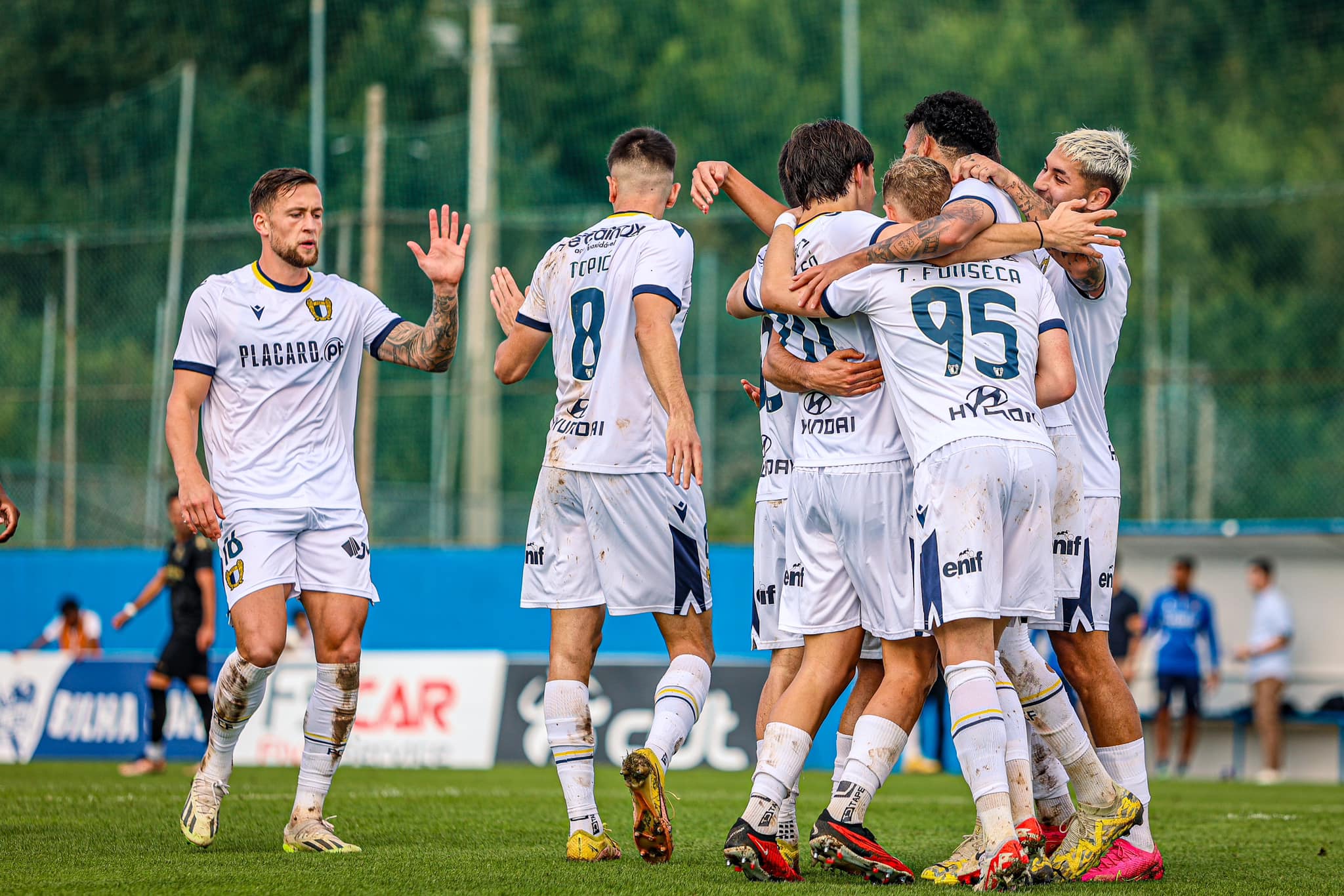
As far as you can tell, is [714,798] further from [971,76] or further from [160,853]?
[971,76]

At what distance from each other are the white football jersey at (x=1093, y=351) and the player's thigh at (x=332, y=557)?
290cm

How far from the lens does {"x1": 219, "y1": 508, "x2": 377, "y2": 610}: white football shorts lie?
21.3 feet

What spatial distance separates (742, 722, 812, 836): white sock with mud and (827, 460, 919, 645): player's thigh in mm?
473

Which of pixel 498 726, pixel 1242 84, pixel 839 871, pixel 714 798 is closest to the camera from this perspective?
pixel 839 871

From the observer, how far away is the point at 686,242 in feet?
21.2

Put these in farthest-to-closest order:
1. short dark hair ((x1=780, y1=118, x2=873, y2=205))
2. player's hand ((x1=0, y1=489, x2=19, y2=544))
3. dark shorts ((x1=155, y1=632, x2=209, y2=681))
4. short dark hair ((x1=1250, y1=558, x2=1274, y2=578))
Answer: short dark hair ((x1=1250, y1=558, x2=1274, y2=578)), dark shorts ((x1=155, y1=632, x2=209, y2=681)), player's hand ((x1=0, y1=489, x2=19, y2=544)), short dark hair ((x1=780, y1=118, x2=873, y2=205))

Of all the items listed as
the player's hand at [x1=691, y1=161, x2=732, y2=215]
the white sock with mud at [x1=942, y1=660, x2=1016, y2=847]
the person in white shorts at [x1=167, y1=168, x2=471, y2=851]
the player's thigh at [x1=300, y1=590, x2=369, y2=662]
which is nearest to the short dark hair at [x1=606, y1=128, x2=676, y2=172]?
the player's hand at [x1=691, y1=161, x2=732, y2=215]

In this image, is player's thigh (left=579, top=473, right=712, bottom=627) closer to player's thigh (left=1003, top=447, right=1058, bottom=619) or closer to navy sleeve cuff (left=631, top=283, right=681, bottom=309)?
navy sleeve cuff (left=631, top=283, right=681, bottom=309)

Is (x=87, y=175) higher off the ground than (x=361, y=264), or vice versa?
(x=87, y=175)

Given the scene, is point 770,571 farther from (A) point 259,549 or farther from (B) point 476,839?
(A) point 259,549

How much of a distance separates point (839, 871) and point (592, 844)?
948 mm

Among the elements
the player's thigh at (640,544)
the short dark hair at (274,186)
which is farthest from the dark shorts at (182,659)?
the player's thigh at (640,544)

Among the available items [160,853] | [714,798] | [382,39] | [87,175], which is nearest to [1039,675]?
[160,853]

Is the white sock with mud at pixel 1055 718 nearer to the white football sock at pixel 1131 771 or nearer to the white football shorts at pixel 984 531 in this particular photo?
the white football sock at pixel 1131 771
